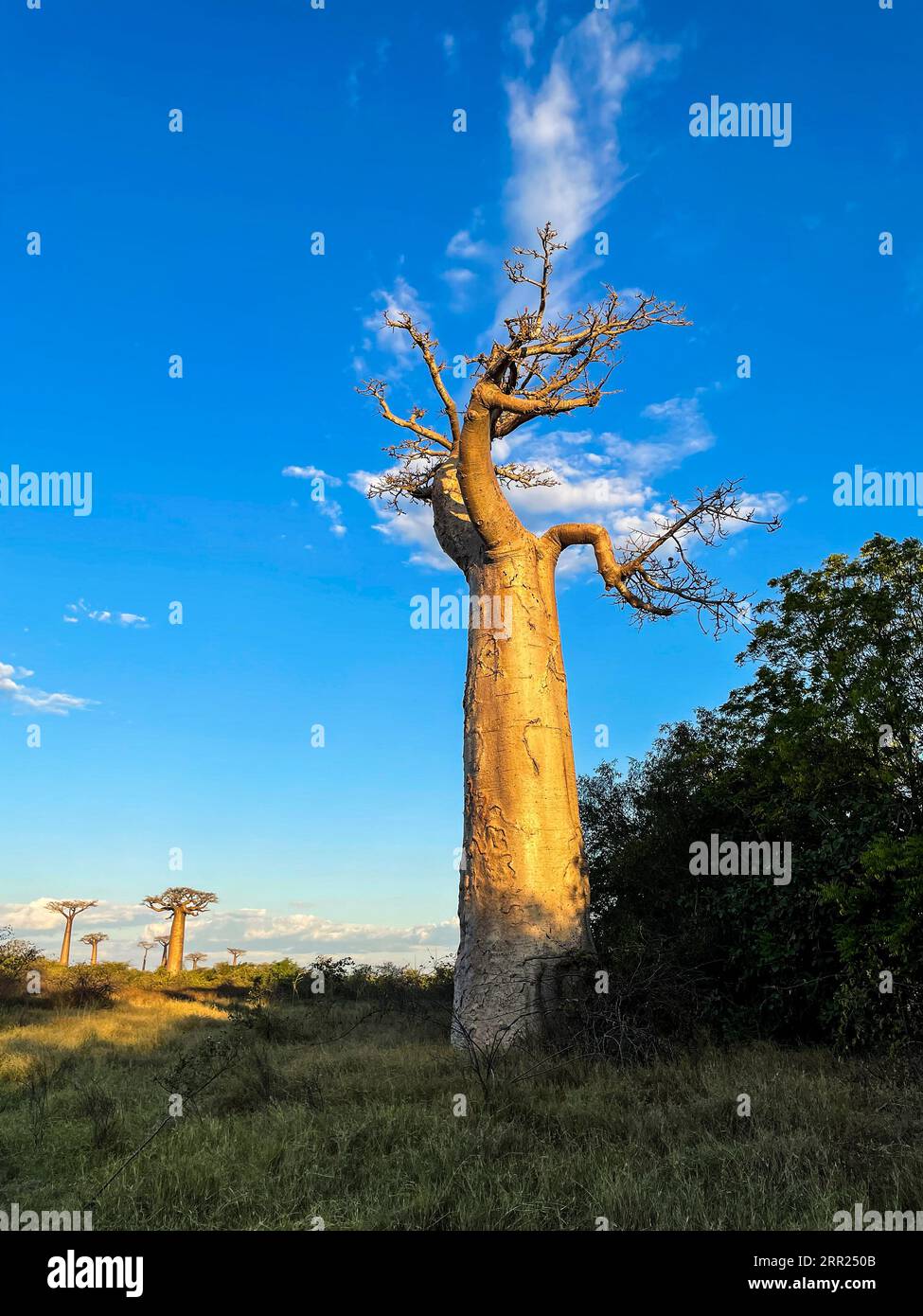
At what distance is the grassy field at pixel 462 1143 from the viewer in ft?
13.0

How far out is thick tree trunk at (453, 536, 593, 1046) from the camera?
911cm

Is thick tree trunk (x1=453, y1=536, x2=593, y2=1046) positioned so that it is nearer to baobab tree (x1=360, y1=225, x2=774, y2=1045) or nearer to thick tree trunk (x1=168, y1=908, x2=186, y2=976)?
baobab tree (x1=360, y1=225, x2=774, y2=1045)

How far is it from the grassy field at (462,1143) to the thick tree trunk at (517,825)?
111cm

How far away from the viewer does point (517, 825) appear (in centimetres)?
966

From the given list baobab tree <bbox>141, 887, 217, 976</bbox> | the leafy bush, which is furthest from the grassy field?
baobab tree <bbox>141, 887, 217, 976</bbox>

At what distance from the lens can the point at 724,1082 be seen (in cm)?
631

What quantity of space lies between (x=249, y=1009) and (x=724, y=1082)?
25.3 feet

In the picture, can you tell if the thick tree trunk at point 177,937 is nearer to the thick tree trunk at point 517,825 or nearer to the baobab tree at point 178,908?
the baobab tree at point 178,908

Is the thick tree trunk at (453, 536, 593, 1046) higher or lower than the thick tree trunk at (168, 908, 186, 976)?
higher

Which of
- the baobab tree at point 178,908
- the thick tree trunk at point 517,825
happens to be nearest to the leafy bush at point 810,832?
the thick tree trunk at point 517,825

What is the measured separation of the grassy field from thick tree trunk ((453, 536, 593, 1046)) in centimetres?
111
